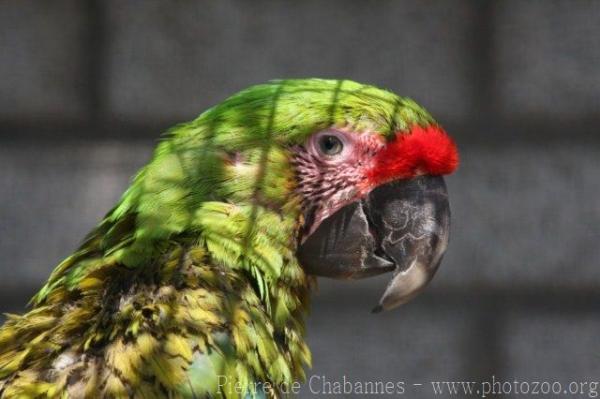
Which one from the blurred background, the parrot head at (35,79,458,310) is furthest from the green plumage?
the blurred background

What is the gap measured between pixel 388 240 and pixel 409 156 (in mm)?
145

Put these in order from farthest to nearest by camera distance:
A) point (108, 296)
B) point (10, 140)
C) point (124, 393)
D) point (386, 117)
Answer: point (10, 140)
point (386, 117)
point (108, 296)
point (124, 393)

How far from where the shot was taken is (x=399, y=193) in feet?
4.56

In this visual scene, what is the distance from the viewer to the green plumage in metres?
1.14

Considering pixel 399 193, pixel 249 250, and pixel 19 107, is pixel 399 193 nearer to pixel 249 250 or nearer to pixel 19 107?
pixel 249 250

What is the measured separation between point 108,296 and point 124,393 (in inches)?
6.7

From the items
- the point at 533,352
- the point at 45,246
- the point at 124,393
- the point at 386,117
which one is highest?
the point at 386,117

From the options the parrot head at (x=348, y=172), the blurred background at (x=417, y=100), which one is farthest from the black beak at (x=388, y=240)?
the blurred background at (x=417, y=100)

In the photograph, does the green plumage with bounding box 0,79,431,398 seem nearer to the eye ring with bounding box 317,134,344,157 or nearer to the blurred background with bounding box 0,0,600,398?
the eye ring with bounding box 317,134,344,157

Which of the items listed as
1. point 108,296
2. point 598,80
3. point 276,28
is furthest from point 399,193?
point 598,80

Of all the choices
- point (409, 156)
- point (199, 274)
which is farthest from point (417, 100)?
point (199, 274)

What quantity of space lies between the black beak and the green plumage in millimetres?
55

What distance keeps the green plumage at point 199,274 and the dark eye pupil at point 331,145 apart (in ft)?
0.08

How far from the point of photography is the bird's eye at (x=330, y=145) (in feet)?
4.48
